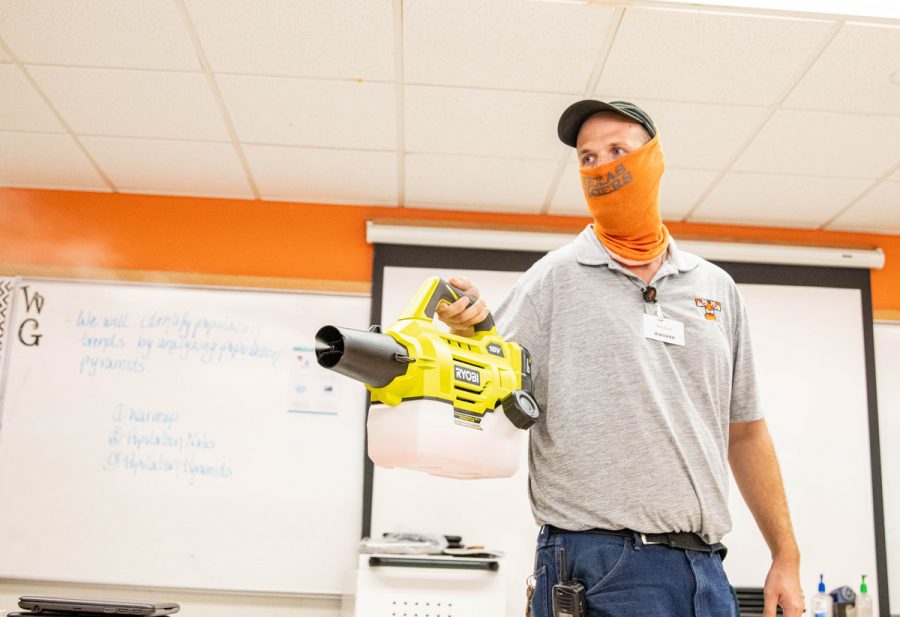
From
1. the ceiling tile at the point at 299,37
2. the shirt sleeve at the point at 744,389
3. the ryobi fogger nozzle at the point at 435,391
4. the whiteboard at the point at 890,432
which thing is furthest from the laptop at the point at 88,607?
the whiteboard at the point at 890,432

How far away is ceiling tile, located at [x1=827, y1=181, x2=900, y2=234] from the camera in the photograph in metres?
3.59

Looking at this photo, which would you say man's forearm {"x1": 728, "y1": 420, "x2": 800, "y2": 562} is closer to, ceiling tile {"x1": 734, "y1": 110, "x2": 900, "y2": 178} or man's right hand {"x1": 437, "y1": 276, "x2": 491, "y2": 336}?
man's right hand {"x1": 437, "y1": 276, "x2": 491, "y2": 336}

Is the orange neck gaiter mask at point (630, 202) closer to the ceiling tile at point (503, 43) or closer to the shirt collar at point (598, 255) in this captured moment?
the shirt collar at point (598, 255)

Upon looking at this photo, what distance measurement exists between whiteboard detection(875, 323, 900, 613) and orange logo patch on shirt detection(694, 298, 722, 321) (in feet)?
10.1

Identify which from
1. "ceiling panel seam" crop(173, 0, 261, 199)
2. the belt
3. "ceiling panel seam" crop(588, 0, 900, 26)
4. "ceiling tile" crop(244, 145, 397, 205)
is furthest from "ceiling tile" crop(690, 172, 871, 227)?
the belt

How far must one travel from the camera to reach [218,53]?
267 cm

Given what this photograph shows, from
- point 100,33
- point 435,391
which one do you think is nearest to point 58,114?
point 100,33

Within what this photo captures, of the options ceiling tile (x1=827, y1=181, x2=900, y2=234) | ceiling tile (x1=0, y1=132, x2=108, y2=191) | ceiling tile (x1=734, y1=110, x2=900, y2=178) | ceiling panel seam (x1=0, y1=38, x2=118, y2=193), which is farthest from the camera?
ceiling tile (x1=827, y1=181, x2=900, y2=234)

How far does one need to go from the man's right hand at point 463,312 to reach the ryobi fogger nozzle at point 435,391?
1.4 inches

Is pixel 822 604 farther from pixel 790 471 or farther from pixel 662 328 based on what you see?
pixel 662 328

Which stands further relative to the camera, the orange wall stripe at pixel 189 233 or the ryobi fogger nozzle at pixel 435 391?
the orange wall stripe at pixel 189 233

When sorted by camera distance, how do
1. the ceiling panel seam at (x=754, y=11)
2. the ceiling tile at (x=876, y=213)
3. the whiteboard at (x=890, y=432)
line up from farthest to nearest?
the whiteboard at (x=890, y=432), the ceiling tile at (x=876, y=213), the ceiling panel seam at (x=754, y=11)

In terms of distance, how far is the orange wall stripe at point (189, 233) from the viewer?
150 inches

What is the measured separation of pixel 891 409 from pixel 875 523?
0.56 metres
